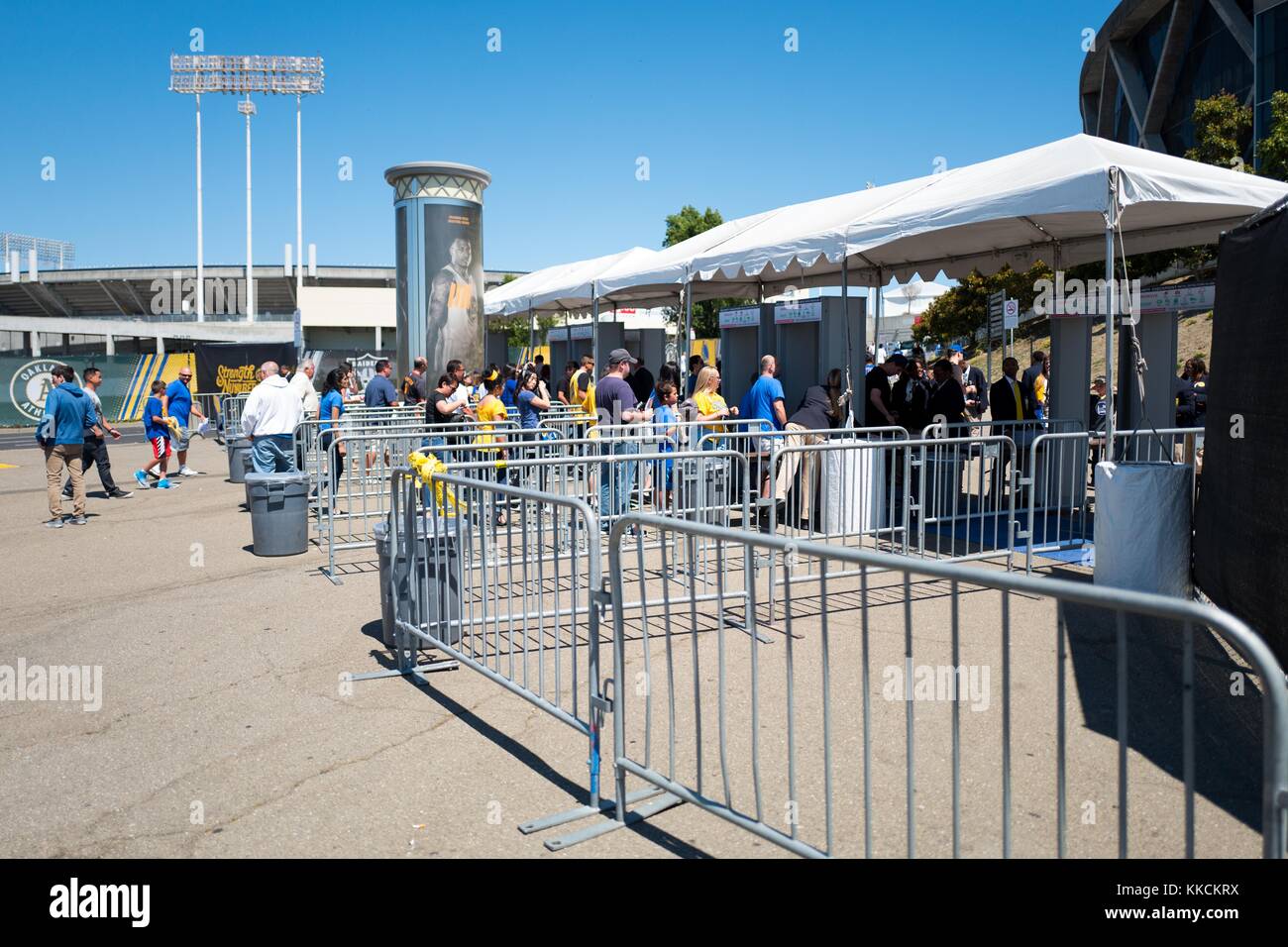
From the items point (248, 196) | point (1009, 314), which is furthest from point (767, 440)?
point (248, 196)

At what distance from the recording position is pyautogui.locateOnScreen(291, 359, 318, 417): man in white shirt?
43.7 feet

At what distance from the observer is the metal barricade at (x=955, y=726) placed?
2801 millimetres

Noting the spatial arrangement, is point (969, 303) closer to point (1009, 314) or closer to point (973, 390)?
point (973, 390)

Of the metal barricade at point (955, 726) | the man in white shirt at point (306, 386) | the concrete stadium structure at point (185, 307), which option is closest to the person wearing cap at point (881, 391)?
the metal barricade at point (955, 726)

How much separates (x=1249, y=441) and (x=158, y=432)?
16.3 metres

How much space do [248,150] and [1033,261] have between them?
61.3 metres

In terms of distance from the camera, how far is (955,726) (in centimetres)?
299

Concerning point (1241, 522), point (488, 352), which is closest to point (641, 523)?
point (1241, 522)

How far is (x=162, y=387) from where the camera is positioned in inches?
655

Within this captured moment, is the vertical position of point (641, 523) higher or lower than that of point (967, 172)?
lower

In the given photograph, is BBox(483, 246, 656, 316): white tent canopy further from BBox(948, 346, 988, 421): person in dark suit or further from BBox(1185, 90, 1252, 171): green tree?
BBox(1185, 90, 1252, 171): green tree

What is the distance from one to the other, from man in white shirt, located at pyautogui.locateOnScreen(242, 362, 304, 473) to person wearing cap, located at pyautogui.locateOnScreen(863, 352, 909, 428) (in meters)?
7.68

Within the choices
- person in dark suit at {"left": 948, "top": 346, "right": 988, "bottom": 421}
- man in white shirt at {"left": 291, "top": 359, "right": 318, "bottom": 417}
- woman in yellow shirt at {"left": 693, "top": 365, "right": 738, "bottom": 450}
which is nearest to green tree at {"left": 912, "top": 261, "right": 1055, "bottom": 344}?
person in dark suit at {"left": 948, "top": 346, "right": 988, "bottom": 421}
